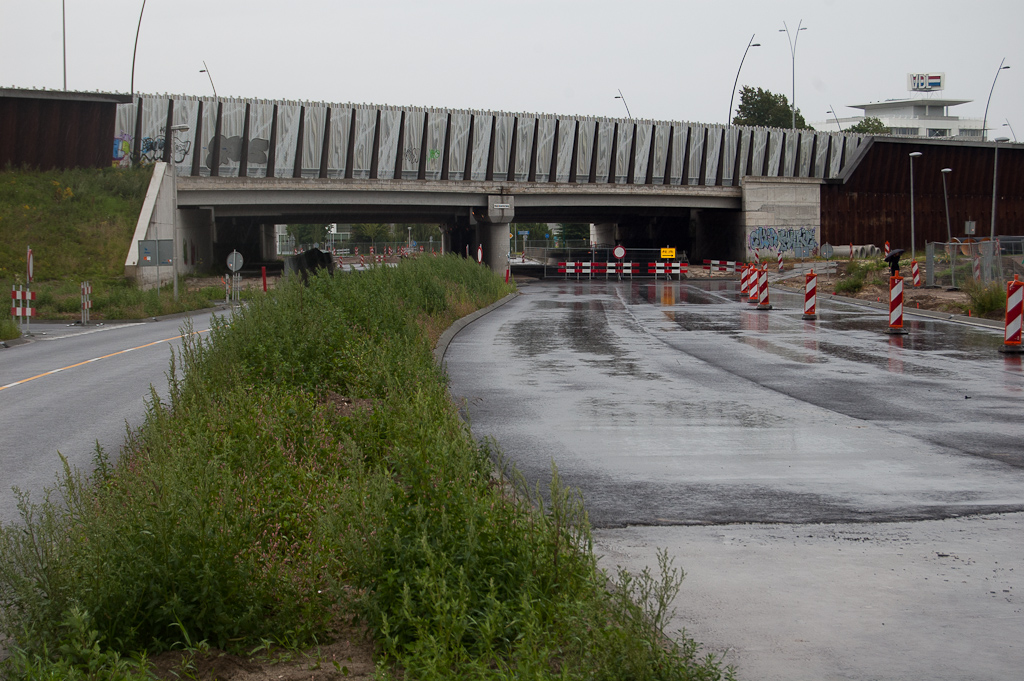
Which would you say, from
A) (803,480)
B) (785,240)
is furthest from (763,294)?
(785,240)

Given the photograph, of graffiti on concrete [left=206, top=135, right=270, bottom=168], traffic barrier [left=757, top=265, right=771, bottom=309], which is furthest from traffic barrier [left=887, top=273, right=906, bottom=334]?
graffiti on concrete [left=206, top=135, right=270, bottom=168]

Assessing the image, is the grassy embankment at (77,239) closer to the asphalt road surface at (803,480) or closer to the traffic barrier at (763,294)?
the traffic barrier at (763,294)

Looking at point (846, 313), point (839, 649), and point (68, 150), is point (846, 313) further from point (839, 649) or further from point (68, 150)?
point (68, 150)

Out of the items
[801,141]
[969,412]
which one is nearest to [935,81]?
[801,141]

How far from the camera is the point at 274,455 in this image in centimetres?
662

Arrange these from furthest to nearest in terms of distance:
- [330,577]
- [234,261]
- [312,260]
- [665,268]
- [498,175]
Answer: [498,175]
[665,268]
[234,261]
[312,260]
[330,577]

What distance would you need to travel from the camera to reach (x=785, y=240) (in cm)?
6650

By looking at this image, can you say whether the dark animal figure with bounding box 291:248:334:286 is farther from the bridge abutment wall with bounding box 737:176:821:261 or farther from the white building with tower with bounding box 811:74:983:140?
the white building with tower with bounding box 811:74:983:140

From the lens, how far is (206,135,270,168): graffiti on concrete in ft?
179

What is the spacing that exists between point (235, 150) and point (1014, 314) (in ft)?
151

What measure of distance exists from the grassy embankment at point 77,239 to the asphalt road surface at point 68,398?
9.66 meters

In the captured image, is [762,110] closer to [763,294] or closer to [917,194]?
[917,194]

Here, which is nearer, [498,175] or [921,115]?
[498,175]

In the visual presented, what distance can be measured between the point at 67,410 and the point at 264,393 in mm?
5167
